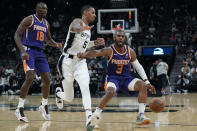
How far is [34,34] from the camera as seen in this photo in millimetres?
6281

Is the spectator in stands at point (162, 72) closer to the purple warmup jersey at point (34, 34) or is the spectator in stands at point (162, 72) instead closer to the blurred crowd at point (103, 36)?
the blurred crowd at point (103, 36)

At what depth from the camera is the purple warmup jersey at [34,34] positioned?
6.26 meters

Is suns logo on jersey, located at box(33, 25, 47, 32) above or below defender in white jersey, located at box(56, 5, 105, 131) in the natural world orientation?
above

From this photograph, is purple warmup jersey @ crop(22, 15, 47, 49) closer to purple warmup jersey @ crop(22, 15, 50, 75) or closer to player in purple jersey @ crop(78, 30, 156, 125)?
purple warmup jersey @ crop(22, 15, 50, 75)

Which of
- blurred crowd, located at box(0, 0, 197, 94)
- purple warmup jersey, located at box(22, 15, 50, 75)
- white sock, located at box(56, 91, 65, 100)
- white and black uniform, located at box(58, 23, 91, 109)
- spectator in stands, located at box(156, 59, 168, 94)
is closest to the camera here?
white and black uniform, located at box(58, 23, 91, 109)

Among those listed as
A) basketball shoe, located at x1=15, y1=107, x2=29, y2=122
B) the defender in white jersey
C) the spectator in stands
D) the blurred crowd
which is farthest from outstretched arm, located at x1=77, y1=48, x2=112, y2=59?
the blurred crowd

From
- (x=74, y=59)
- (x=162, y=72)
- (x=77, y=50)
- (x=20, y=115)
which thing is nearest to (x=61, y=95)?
(x=20, y=115)

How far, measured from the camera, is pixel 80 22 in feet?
18.1

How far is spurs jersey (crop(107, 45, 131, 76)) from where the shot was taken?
5844 mm

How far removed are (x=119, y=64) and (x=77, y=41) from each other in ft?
2.75

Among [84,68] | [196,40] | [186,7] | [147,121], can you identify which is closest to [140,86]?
[147,121]

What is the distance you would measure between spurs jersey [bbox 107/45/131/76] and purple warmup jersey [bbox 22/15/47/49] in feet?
4.70

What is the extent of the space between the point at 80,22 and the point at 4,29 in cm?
1927

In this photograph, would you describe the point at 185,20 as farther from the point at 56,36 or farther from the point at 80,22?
the point at 80,22
